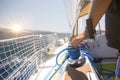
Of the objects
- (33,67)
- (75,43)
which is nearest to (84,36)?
(75,43)

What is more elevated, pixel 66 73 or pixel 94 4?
pixel 94 4

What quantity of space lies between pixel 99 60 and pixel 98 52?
0.39 ft

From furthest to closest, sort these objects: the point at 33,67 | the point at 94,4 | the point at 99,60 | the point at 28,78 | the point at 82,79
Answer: the point at 99,60
the point at 33,67
the point at 28,78
the point at 82,79
the point at 94,4

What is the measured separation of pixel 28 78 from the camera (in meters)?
1.98

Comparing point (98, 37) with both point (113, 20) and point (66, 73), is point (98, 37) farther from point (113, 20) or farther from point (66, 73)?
point (113, 20)

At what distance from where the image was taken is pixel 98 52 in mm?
2455

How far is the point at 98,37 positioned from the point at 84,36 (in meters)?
1.73

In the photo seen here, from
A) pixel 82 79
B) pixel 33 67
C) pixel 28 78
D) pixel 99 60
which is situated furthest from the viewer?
pixel 99 60

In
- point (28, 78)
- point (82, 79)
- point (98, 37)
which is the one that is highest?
point (98, 37)

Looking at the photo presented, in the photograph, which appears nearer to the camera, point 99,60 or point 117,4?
point 117,4

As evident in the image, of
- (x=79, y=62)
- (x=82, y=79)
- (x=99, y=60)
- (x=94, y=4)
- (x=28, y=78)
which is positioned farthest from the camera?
(x=99, y=60)

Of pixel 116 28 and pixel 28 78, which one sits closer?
pixel 116 28

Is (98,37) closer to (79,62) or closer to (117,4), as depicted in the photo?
(79,62)

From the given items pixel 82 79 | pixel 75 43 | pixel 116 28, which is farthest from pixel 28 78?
pixel 116 28
